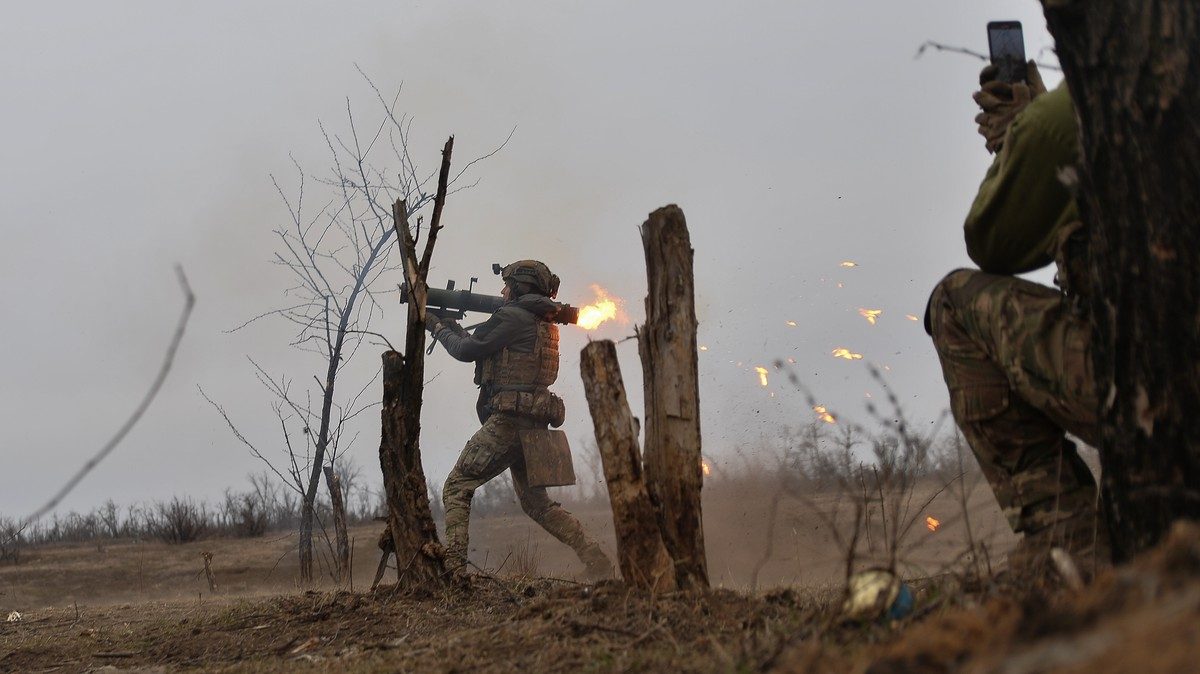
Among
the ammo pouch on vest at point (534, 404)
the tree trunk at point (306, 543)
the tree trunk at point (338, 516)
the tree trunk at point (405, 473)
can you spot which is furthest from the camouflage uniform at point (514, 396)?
the tree trunk at point (405, 473)

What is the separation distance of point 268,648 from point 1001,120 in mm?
3257

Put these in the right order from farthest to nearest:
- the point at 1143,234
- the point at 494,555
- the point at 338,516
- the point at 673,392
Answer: the point at 494,555 → the point at 338,516 → the point at 673,392 → the point at 1143,234

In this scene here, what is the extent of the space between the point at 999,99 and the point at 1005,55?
15cm

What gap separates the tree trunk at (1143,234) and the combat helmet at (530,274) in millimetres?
6088

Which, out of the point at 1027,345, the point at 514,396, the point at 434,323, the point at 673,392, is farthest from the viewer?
the point at 434,323

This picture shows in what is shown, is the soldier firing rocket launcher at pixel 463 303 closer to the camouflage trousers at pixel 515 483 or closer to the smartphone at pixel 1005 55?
the camouflage trousers at pixel 515 483

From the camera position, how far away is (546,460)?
25.3 ft

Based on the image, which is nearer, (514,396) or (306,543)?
(514,396)

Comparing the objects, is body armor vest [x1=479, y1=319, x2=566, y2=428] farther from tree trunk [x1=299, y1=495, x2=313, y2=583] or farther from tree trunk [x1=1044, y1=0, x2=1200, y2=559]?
tree trunk [x1=1044, y1=0, x2=1200, y2=559]

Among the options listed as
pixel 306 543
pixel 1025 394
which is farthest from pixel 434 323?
pixel 1025 394

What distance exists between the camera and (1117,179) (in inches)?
81.6

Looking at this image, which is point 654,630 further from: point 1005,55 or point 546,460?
point 546,460

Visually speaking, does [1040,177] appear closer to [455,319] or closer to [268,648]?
[268,648]

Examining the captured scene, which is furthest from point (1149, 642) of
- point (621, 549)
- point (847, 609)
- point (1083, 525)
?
point (621, 549)
